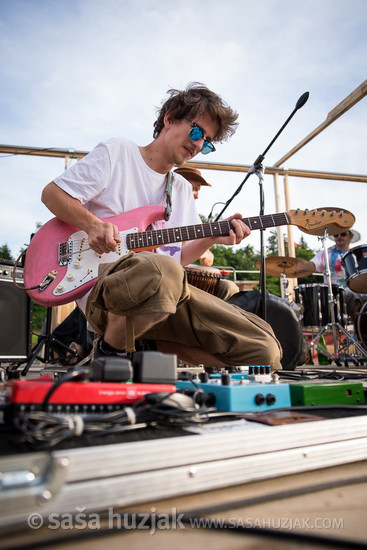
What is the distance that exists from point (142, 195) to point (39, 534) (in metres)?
1.74

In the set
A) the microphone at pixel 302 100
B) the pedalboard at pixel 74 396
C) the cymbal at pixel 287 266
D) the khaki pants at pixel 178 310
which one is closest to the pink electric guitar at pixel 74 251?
the khaki pants at pixel 178 310

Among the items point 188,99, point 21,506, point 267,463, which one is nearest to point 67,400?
point 21,506

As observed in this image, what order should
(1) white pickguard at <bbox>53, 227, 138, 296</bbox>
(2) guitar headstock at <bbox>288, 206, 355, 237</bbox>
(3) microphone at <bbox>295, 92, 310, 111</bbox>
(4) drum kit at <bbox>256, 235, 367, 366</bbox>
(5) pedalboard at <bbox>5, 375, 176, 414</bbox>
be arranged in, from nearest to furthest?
(5) pedalboard at <bbox>5, 375, 176, 414</bbox>, (1) white pickguard at <bbox>53, 227, 138, 296</bbox>, (3) microphone at <bbox>295, 92, 310, 111</bbox>, (2) guitar headstock at <bbox>288, 206, 355, 237</bbox>, (4) drum kit at <bbox>256, 235, 367, 366</bbox>

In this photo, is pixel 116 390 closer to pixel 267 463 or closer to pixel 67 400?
pixel 67 400

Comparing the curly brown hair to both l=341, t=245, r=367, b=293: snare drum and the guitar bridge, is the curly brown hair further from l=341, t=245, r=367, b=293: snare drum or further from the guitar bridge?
l=341, t=245, r=367, b=293: snare drum

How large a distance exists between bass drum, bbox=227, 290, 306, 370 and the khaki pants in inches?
31.0

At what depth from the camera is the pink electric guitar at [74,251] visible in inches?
69.9

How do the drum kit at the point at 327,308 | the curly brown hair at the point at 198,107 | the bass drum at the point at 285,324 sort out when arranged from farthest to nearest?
the drum kit at the point at 327,308
the bass drum at the point at 285,324
the curly brown hair at the point at 198,107

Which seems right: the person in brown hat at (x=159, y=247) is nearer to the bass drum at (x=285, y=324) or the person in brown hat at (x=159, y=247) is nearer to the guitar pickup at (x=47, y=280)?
the guitar pickup at (x=47, y=280)

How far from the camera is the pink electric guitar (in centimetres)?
177

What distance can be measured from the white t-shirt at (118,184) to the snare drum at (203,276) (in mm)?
169

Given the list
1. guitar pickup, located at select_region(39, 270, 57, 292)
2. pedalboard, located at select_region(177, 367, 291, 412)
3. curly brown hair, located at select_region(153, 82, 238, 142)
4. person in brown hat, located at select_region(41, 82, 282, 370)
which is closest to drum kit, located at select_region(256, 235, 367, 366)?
curly brown hair, located at select_region(153, 82, 238, 142)

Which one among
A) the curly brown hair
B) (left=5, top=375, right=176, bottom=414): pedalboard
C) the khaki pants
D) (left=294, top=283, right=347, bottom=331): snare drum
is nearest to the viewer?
(left=5, top=375, right=176, bottom=414): pedalboard

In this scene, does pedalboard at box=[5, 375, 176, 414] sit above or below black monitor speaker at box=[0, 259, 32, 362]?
below
